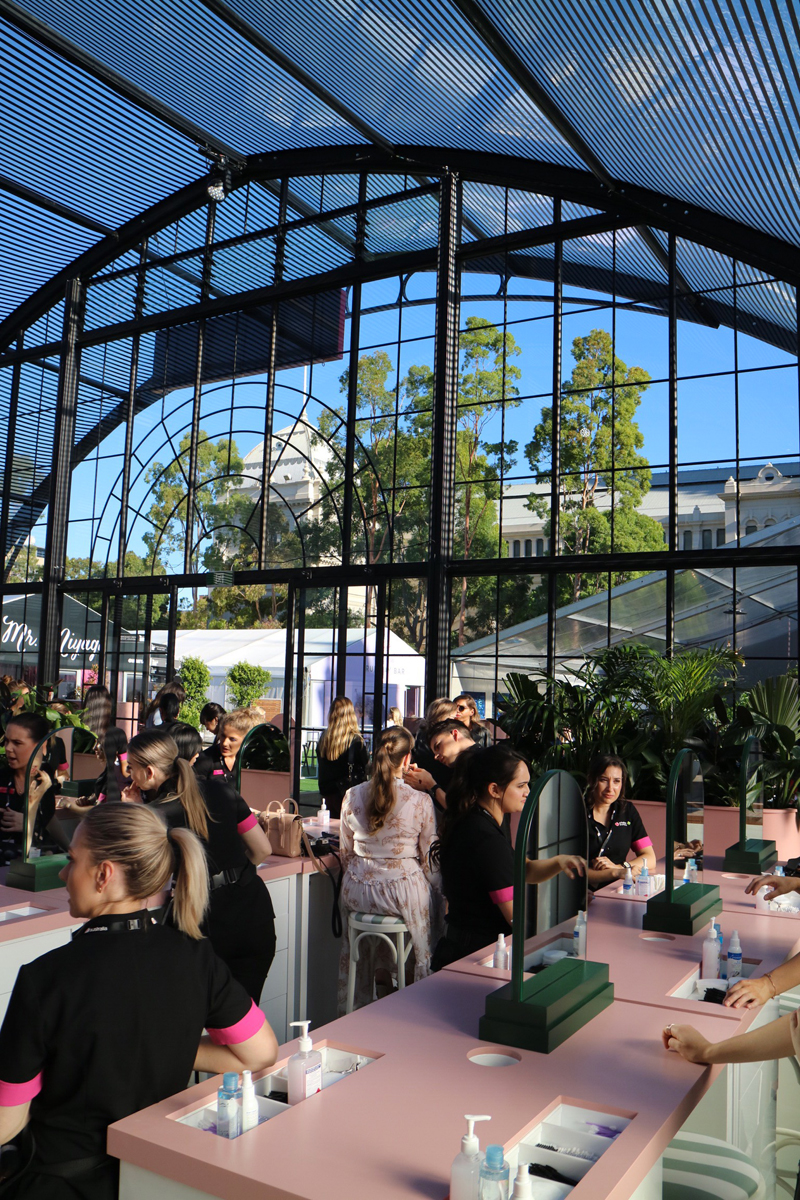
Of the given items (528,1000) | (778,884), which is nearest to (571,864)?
(528,1000)

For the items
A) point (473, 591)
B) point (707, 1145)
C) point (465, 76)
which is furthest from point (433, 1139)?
point (465, 76)

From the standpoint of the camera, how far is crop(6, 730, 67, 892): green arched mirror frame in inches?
Result: 165

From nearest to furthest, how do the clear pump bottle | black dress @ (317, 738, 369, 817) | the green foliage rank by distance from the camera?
1. the clear pump bottle
2. black dress @ (317, 738, 369, 817)
3. the green foliage

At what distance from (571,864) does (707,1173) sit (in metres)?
0.86

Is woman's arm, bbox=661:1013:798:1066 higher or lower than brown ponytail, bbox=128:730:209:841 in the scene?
lower

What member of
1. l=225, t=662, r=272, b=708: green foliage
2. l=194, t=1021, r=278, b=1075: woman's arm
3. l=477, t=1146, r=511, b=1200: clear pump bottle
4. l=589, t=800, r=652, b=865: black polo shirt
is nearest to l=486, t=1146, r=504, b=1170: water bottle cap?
l=477, t=1146, r=511, b=1200: clear pump bottle

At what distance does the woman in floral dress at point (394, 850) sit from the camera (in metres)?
4.83

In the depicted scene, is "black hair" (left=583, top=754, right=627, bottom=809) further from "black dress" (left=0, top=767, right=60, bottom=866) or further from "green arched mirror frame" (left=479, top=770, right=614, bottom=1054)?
"black dress" (left=0, top=767, right=60, bottom=866)

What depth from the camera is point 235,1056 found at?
223 centimetres

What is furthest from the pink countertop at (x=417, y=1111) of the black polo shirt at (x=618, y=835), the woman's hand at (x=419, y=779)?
the woman's hand at (x=419, y=779)

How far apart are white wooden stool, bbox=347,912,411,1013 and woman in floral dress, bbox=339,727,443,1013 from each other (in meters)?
0.04

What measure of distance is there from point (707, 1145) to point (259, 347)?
12.4 m

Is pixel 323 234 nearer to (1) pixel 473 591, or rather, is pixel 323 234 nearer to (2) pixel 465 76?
(2) pixel 465 76

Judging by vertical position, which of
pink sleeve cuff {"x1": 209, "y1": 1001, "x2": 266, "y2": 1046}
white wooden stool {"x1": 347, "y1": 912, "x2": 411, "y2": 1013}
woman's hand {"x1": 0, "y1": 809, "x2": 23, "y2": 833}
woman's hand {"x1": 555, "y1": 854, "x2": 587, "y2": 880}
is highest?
woman's hand {"x1": 555, "y1": 854, "x2": 587, "y2": 880}
